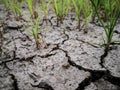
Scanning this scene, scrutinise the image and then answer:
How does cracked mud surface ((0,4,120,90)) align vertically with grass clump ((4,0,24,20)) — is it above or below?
below

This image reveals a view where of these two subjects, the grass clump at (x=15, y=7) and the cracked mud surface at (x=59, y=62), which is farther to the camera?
the grass clump at (x=15, y=7)

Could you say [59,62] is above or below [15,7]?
below

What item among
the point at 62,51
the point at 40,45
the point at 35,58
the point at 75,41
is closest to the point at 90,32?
the point at 75,41

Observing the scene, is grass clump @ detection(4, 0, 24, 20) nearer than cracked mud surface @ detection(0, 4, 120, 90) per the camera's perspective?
No

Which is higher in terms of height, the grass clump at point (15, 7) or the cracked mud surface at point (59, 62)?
the grass clump at point (15, 7)

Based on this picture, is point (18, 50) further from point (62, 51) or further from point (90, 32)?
point (90, 32)

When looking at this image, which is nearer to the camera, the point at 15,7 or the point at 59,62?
the point at 59,62

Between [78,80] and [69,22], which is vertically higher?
[69,22]

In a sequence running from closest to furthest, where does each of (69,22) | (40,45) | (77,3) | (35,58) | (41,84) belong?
1. (41,84)
2. (35,58)
3. (40,45)
4. (77,3)
5. (69,22)
